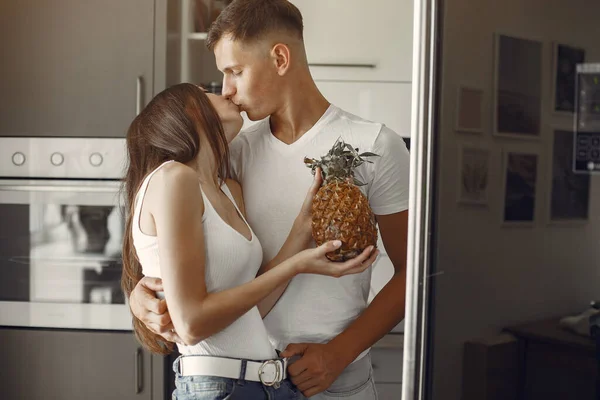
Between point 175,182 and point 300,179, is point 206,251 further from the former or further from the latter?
point 300,179

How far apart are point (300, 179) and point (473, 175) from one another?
44 cm

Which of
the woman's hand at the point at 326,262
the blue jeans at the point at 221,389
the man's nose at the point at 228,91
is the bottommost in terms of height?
the blue jeans at the point at 221,389

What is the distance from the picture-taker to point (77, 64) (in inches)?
85.5

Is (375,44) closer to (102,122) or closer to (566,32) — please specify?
(102,122)

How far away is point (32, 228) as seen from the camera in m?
2.20

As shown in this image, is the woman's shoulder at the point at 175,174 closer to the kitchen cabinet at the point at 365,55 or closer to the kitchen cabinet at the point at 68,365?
the kitchen cabinet at the point at 68,365

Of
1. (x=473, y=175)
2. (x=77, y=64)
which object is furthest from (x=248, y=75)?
(x=77, y=64)

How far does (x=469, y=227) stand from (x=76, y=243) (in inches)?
60.2

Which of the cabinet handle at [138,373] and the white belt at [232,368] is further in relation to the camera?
the cabinet handle at [138,373]

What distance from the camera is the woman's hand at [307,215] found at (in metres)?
1.24

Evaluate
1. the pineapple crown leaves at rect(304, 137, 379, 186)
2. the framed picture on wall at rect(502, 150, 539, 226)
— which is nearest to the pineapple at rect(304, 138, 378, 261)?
the pineapple crown leaves at rect(304, 137, 379, 186)

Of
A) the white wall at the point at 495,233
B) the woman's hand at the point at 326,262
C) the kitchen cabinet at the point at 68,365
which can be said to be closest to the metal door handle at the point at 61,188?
Result: the kitchen cabinet at the point at 68,365

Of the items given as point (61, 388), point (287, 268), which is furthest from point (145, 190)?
point (61, 388)

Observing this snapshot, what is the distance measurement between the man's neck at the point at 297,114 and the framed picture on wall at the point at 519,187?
0.51 meters
